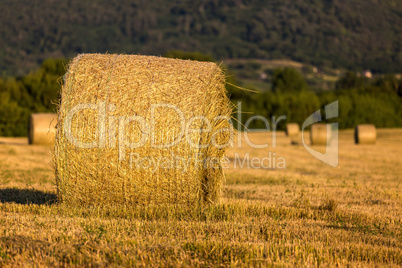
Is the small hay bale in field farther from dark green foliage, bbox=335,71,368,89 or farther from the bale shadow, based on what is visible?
dark green foliage, bbox=335,71,368,89

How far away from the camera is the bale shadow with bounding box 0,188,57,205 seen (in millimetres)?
9648

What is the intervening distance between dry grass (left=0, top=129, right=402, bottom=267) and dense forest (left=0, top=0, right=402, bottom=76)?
14004 cm

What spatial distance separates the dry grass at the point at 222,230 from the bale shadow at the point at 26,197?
17 mm

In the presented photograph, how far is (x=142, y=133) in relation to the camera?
28.6ft

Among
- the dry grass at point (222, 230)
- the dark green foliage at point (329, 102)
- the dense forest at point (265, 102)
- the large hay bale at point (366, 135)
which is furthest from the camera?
the dark green foliage at point (329, 102)

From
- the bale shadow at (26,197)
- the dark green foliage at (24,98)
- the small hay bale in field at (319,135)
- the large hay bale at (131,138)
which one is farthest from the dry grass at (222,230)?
the dark green foliage at (24,98)

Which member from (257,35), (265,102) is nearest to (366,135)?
(265,102)

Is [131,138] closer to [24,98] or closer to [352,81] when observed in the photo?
[24,98]

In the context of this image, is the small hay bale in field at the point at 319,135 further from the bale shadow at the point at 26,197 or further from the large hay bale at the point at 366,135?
the bale shadow at the point at 26,197

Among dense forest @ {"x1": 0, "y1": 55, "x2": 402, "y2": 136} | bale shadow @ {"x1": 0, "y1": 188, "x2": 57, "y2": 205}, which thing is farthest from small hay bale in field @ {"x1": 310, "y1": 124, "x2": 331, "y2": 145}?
bale shadow @ {"x1": 0, "y1": 188, "x2": 57, "y2": 205}

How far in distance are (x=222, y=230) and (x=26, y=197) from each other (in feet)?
14.1

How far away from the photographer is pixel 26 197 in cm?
1012

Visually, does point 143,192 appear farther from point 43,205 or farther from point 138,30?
point 138,30

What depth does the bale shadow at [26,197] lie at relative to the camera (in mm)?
9648
